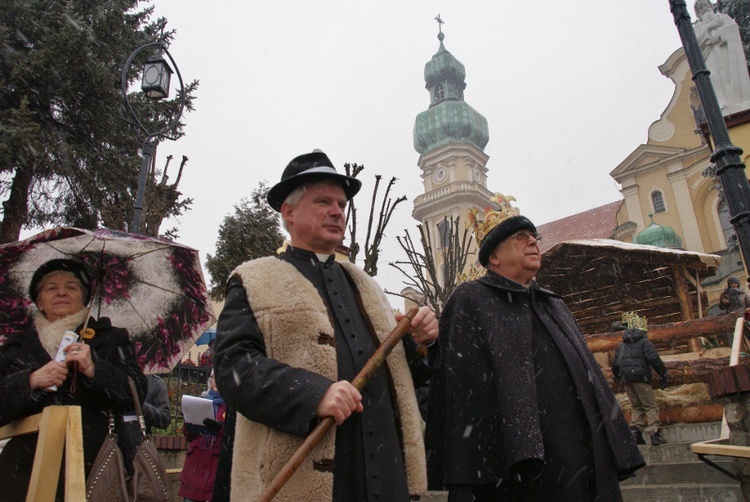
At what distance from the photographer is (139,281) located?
3957 mm

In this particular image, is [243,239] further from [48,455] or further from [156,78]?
[48,455]

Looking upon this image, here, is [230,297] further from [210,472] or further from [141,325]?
[210,472]

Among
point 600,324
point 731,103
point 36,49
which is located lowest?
point 600,324

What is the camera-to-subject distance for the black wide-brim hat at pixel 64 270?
325 cm

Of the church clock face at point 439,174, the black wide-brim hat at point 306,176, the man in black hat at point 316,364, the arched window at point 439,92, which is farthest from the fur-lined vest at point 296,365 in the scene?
the arched window at point 439,92

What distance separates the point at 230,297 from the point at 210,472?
10.2 feet

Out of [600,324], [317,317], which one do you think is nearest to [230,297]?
[317,317]

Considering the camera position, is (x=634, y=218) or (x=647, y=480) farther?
(x=634, y=218)

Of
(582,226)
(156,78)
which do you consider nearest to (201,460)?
(156,78)

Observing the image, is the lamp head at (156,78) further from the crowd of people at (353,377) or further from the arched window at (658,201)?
the arched window at (658,201)

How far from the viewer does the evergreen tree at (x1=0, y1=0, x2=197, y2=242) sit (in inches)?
530

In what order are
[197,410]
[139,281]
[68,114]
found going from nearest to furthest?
1. [139,281]
2. [197,410]
3. [68,114]

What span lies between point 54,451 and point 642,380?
749 centimetres

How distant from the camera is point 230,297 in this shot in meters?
2.33
